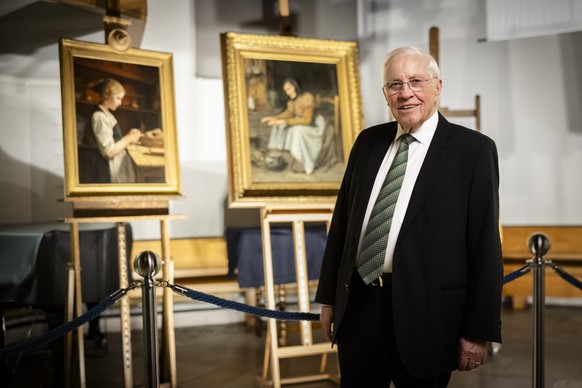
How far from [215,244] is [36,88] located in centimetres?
223

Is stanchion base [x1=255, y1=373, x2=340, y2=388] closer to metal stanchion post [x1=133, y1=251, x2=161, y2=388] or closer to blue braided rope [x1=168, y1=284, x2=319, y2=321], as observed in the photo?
blue braided rope [x1=168, y1=284, x2=319, y2=321]

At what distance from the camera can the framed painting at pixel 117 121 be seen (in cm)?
354

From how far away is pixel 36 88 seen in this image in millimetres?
5824

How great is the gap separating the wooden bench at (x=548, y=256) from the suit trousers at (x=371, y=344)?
4670 mm

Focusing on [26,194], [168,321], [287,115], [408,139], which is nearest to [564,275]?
[408,139]

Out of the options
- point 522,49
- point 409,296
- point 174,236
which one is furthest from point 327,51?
point 522,49

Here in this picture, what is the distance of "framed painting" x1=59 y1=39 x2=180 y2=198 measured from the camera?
3539mm

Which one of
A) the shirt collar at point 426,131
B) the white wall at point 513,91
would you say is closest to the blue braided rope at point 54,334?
the shirt collar at point 426,131

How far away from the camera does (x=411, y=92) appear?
6.20 ft

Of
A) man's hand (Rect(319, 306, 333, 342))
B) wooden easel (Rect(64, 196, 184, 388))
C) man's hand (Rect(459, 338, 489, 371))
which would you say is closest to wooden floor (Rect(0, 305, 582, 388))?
wooden easel (Rect(64, 196, 184, 388))

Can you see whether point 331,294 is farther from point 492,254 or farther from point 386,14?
point 386,14

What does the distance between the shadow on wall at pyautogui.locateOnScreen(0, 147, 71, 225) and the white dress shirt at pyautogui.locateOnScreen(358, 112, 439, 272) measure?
174 inches

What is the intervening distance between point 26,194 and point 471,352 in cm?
501

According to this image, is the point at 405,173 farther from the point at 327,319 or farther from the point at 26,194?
the point at 26,194
